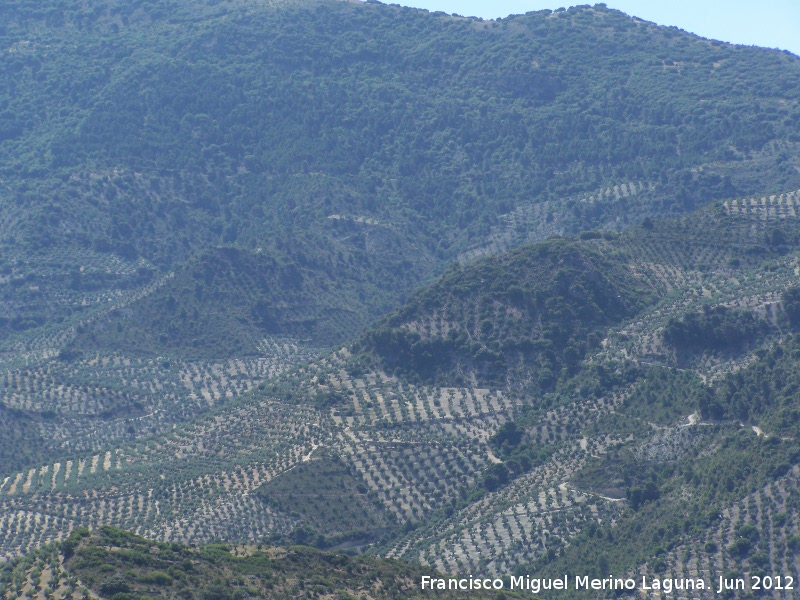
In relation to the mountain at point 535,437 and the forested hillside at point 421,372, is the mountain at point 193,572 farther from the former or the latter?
the mountain at point 535,437

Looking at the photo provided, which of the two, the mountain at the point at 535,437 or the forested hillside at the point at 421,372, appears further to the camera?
the mountain at the point at 535,437

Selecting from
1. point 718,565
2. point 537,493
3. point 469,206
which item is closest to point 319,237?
point 469,206

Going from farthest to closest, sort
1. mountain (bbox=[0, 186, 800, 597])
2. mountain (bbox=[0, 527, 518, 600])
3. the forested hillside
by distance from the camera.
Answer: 1. mountain (bbox=[0, 186, 800, 597])
2. the forested hillside
3. mountain (bbox=[0, 527, 518, 600])

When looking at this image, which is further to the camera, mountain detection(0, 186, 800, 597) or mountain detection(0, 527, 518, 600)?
mountain detection(0, 186, 800, 597)

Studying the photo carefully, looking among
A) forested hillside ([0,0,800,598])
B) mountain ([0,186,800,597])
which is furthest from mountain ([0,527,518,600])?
mountain ([0,186,800,597])

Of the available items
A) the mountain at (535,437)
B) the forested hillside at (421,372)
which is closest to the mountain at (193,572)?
the forested hillside at (421,372)

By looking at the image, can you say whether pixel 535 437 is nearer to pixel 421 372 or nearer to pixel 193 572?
pixel 421 372

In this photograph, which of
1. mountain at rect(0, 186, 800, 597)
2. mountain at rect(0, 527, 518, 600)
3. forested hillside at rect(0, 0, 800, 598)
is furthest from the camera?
mountain at rect(0, 186, 800, 597)

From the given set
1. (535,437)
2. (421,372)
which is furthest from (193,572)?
(421,372)

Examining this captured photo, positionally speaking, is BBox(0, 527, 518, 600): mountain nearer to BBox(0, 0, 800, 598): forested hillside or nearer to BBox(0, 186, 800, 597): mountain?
BBox(0, 0, 800, 598): forested hillside

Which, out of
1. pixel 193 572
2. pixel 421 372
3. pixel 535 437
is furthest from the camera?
pixel 421 372

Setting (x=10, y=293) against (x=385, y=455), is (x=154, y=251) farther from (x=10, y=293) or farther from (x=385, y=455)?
(x=385, y=455)
